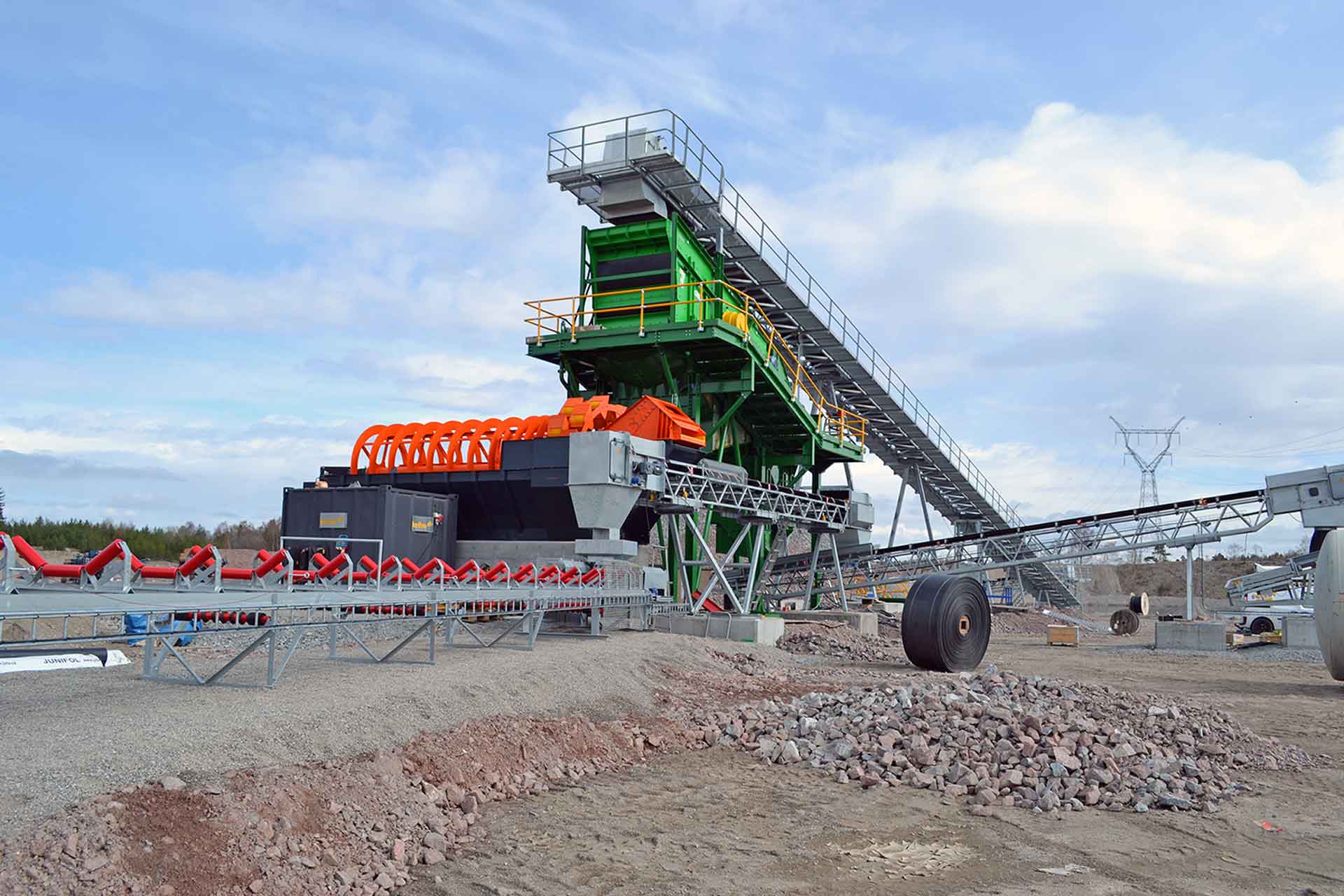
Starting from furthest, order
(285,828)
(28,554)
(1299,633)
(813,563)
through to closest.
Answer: (813,563) → (1299,633) → (28,554) → (285,828)

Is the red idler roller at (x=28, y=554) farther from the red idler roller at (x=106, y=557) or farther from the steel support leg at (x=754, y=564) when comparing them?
the steel support leg at (x=754, y=564)

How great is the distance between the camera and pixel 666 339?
21.1 m

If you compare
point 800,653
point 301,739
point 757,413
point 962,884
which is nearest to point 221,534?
point 757,413

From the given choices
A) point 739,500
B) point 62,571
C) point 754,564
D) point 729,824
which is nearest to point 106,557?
point 62,571

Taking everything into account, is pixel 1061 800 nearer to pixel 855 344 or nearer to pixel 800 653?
pixel 800 653

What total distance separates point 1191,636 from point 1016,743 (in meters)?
18.9

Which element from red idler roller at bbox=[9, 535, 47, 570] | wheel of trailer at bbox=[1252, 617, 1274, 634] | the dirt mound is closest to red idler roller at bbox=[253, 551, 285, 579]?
red idler roller at bbox=[9, 535, 47, 570]

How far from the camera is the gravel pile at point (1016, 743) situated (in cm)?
813

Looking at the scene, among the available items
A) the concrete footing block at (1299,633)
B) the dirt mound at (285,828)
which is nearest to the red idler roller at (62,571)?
the dirt mound at (285,828)

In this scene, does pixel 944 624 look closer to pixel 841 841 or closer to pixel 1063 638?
pixel 841 841

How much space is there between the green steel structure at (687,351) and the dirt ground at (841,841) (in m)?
12.1

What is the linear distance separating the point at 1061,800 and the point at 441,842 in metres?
4.90

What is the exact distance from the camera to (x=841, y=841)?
6812 mm

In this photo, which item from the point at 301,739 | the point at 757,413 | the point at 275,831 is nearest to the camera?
the point at 275,831
